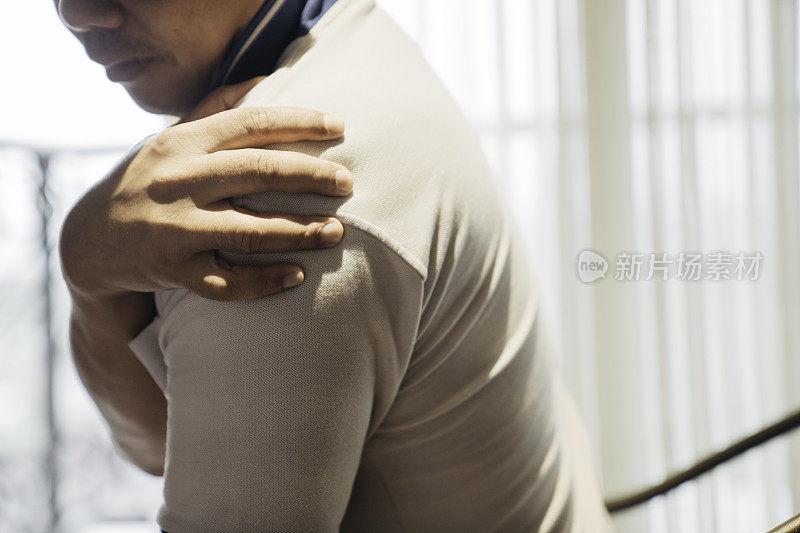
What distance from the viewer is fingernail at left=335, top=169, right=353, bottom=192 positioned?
46 cm

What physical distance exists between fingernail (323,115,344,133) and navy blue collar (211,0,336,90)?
0.17 m

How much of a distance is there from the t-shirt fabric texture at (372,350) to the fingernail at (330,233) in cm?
1

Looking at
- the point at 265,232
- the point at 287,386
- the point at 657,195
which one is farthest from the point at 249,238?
the point at 657,195

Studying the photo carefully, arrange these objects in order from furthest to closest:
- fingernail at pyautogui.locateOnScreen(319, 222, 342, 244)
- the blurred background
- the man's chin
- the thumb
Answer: the blurred background, the man's chin, the thumb, fingernail at pyautogui.locateOnScreen(319, 222, 342, 244)

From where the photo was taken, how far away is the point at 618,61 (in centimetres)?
232

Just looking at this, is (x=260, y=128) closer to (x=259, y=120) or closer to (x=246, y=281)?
(x=259, y=120)

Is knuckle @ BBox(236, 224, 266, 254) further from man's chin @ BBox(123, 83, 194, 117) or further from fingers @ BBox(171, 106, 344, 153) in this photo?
man's chin @ BBox(123, 83, 194, 117)

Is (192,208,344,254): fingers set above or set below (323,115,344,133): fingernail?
below

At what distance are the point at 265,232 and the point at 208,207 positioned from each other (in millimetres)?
71

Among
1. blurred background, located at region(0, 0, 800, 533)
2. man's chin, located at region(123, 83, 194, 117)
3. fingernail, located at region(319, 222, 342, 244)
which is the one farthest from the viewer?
blurred background, located at region(0, 0, 800, 533)

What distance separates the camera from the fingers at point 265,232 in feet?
1.50

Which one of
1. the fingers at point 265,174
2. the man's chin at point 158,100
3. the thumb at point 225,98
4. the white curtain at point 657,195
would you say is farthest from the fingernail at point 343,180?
the white curtain at point 657,195

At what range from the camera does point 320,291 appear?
458 millimetres

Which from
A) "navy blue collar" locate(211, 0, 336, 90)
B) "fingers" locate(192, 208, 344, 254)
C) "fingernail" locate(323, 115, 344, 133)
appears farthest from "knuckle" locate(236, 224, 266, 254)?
"navy blue collar" locate(211, 0, 336, 90)
